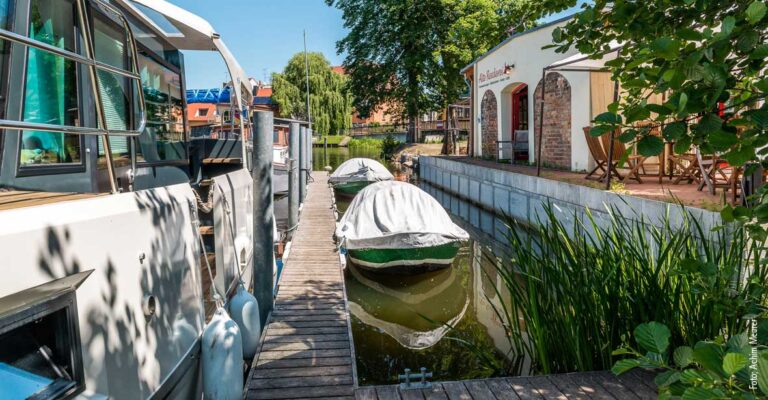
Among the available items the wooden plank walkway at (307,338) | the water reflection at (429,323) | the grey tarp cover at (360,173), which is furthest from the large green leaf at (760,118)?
the grey tarp cover at (360,173)

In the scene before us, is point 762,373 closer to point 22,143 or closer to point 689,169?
point 22,143

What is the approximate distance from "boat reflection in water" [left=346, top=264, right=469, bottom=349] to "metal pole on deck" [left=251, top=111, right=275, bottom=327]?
2043 millimetres

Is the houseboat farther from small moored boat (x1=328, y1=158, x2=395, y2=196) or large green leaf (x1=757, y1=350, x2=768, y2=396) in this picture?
small moored boat (x1=328, y1=158, x2=395, y2=196)

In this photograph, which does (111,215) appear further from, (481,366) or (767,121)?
(481,366)

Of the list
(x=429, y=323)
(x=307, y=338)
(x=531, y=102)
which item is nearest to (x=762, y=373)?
(x=307, y=338)

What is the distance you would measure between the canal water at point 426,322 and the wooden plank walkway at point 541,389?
1023 millimetres

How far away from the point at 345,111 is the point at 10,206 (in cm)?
4738

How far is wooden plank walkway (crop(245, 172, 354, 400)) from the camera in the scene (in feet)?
13.4

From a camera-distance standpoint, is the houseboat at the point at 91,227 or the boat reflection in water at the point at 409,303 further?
the boat reflection in water at the point at 409,303

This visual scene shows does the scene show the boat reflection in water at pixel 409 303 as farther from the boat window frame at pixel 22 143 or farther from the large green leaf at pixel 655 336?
the large green leaf at pixel 655 336

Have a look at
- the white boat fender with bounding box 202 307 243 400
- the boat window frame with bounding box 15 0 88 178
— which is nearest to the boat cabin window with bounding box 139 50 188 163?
the boat window frame with bounding box 15 0 88 178

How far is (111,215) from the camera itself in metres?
2.44

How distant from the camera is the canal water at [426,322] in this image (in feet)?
19.5

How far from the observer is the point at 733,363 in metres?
1.24
